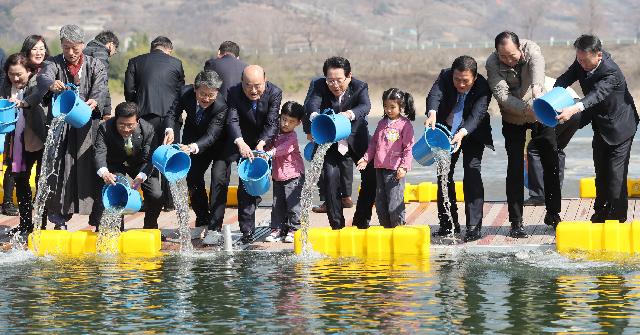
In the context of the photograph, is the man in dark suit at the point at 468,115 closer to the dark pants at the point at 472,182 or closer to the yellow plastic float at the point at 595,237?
the dark pants at the point at 472,182

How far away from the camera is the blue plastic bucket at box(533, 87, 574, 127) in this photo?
11797 mm

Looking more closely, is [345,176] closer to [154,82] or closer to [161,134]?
[161,134]

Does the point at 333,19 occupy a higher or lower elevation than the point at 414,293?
higher

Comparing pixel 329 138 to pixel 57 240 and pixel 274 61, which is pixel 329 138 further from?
pixel 274 61

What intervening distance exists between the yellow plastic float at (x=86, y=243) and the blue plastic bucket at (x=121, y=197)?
0.77 feet

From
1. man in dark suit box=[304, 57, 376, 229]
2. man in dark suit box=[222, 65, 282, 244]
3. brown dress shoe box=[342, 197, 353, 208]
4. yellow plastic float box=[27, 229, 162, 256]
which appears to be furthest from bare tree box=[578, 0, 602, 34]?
yellow plastic float box=[27, 229, 162, 256]

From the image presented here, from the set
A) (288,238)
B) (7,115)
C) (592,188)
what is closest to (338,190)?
(288,238)

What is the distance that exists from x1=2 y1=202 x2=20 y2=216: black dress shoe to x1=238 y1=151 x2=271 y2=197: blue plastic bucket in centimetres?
334

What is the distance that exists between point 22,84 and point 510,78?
4.39 meters

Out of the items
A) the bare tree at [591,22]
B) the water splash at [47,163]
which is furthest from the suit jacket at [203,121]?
the bare tree at [591,22]

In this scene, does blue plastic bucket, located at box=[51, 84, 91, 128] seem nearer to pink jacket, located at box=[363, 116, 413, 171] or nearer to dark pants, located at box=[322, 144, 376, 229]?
dark pants, located at box=[322, 144, 376, 229]

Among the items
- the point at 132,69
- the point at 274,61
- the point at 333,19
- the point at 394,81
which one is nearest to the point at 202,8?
the point at 333,19

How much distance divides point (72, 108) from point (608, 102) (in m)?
4.65

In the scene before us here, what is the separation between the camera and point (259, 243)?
12.8 m
